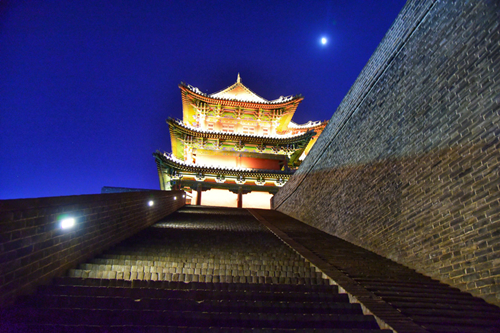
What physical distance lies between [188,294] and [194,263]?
1.02m

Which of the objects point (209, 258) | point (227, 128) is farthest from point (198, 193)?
point (209, 258)

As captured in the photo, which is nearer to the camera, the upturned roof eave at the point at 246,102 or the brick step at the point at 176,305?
the brick step at the point at 176,305

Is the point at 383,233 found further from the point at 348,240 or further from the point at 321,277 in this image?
the point at 321,277

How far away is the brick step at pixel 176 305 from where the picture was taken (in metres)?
2.41

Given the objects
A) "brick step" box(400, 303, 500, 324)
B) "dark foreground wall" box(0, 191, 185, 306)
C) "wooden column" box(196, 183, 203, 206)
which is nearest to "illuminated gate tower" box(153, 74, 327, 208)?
"wooden column" box(196, 183, 203, 206)

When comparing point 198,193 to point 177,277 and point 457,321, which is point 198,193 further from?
point 457,321

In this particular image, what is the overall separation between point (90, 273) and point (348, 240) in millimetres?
4902

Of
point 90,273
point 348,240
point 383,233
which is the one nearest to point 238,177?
point 348,240

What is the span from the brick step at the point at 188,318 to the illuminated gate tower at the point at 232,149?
47.1ft

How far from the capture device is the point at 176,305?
8.08ft

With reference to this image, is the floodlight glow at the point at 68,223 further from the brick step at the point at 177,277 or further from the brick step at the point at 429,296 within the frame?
the brick step at the point at 429,296

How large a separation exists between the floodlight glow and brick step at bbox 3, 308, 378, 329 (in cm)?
104

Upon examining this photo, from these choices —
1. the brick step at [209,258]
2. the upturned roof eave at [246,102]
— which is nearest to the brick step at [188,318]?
the brick step at [209,258]

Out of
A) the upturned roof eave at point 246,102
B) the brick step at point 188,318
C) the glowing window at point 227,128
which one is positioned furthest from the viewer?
the glowing window at point 227,128
